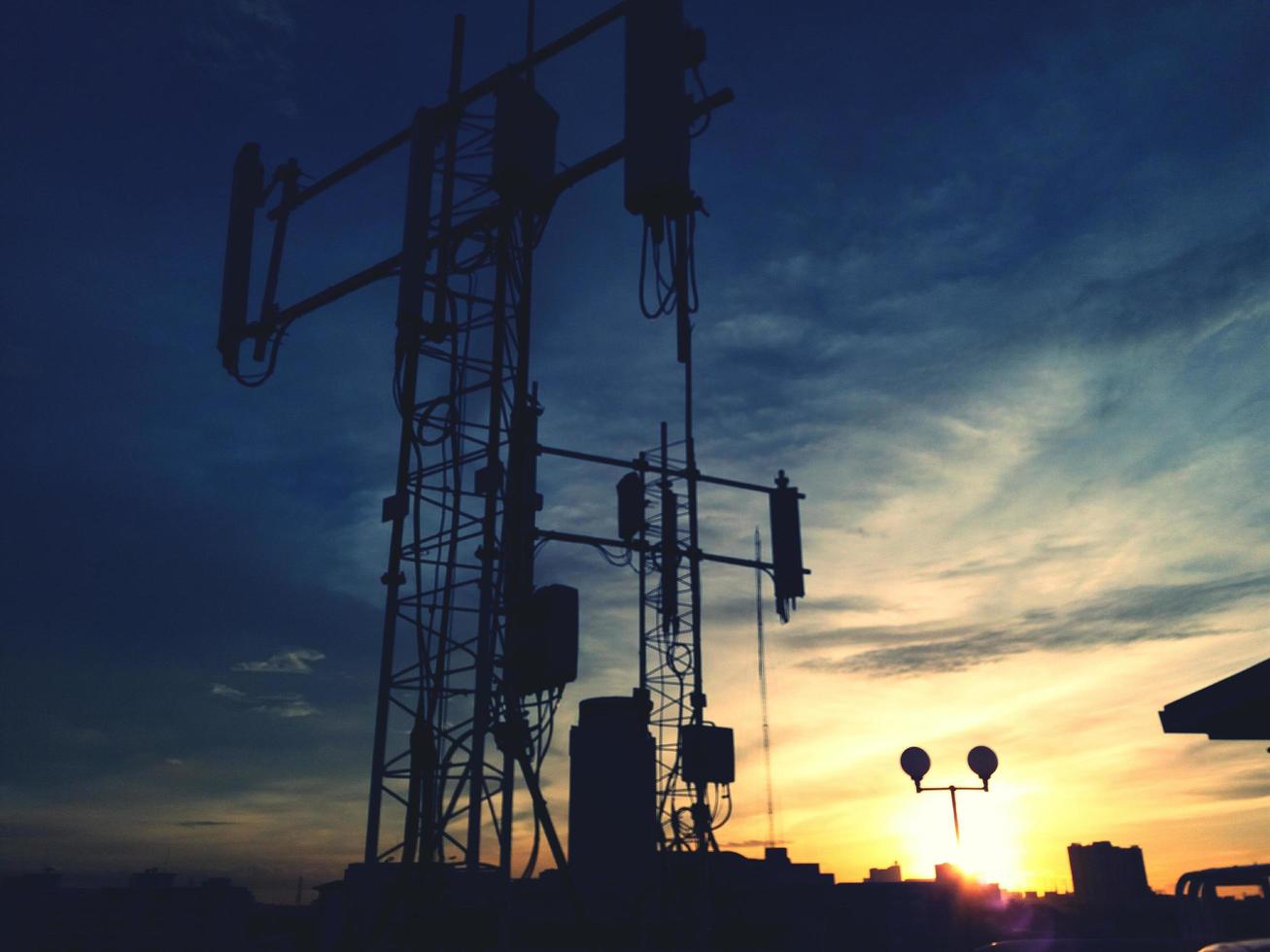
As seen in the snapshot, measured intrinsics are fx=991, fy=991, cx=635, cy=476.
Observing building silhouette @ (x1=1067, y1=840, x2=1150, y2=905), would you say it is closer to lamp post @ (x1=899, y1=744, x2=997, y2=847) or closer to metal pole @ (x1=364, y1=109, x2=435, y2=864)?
lamp post @ (x1=899, y1=744, x2=997, y2=847)

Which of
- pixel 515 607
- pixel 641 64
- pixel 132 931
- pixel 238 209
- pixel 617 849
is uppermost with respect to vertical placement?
pixel 238 209

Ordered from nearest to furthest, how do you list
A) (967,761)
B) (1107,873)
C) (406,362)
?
(406,362), (967,761), (1107,873)

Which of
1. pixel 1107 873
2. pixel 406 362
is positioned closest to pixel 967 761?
pixel 406 362

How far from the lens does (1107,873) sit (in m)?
92.6

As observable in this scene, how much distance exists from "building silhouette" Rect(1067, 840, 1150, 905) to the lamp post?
76193 millimetres

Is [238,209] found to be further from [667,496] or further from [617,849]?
[617,849]

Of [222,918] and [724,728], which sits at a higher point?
[724,728]

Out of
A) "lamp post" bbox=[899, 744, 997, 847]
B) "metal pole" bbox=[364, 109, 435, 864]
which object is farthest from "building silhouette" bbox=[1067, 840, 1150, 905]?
"metal pole" bbox=[364, 109, 435, 864]

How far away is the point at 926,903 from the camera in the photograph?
3997cm

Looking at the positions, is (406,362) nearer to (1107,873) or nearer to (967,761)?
(967,761)

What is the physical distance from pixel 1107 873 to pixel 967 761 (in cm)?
8521

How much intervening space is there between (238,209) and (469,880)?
1628cm

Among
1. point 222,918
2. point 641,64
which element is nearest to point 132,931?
point 222,918

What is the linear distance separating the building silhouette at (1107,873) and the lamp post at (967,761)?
76.2 meters
